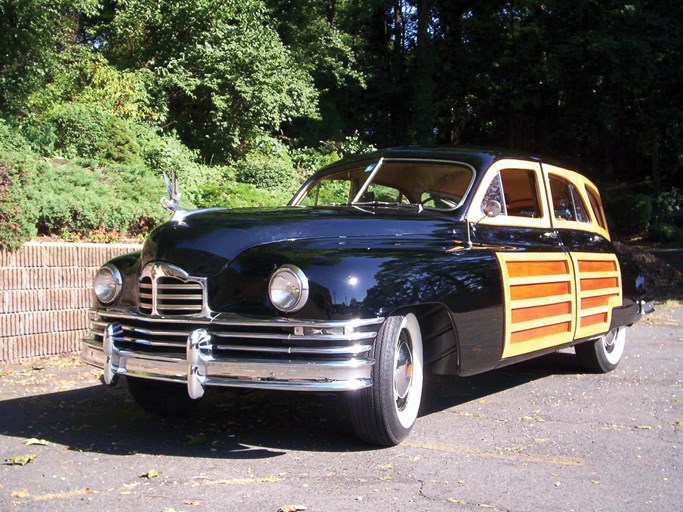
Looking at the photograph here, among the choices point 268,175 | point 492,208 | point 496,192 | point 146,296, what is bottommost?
point 146,296

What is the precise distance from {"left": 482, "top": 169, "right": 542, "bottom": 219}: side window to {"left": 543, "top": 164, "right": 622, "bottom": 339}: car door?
0.56 feet

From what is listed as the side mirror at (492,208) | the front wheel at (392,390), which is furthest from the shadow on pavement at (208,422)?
the side mirror at (492,208)

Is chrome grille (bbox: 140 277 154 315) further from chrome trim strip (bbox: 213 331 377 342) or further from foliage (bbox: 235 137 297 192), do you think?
foliage (bbox: 235 137 297 192)

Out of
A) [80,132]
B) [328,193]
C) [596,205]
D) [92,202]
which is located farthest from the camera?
[80,132]

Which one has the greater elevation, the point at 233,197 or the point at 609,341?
the point at 233,197

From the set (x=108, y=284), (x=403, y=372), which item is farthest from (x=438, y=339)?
(x=108, y=284)

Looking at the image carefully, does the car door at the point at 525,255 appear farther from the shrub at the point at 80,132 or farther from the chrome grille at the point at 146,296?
the shrub at the point at 80,132

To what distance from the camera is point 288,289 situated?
4266 millimetres

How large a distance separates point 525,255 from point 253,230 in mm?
2076

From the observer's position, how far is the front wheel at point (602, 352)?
709cm

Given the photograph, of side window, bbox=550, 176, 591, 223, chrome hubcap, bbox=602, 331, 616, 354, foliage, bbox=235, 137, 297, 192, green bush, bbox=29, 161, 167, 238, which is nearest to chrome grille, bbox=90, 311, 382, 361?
side window, bbox=550, 176, 591, 223

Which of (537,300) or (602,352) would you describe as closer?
(537,300)

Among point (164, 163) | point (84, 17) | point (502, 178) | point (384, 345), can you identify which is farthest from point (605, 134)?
point (384, 345)

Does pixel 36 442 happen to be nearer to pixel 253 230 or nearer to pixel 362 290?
pixel 253 230
